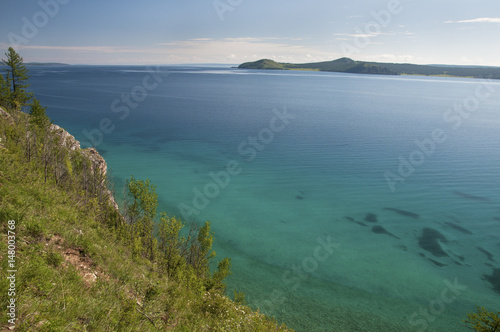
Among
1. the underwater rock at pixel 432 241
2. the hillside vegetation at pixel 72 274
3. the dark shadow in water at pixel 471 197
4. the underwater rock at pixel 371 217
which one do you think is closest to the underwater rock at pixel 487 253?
the underwater rock at pixel 432 241

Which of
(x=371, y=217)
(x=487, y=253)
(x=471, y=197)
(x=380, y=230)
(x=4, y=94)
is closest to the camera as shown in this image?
(x=487, y=253)

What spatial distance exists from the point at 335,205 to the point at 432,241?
1249cm

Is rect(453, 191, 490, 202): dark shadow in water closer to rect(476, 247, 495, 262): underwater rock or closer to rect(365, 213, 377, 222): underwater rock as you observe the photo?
rect(476, 247, 495, 262): underwater rock

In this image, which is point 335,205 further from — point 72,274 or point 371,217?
point 72,274

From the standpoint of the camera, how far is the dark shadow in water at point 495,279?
91.5 ft

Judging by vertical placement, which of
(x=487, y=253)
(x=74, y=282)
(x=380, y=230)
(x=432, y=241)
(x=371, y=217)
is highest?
(x=74, y=282)

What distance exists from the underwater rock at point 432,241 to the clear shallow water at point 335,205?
0.41 ft

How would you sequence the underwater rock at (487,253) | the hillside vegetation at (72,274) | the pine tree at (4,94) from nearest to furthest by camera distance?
the hillside vegetation at (72,274) < the underwater rock at (487,253) < the pine tree at (4,94)

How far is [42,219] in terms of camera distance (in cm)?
1209

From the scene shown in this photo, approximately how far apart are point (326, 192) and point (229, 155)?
21.3 meters

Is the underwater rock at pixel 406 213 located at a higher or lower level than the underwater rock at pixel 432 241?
higher

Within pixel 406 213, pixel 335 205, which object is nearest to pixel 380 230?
pixel 406 213

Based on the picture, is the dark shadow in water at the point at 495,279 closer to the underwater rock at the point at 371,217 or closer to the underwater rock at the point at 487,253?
the underwater rock at the point at 487,253

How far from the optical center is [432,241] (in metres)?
34.3
